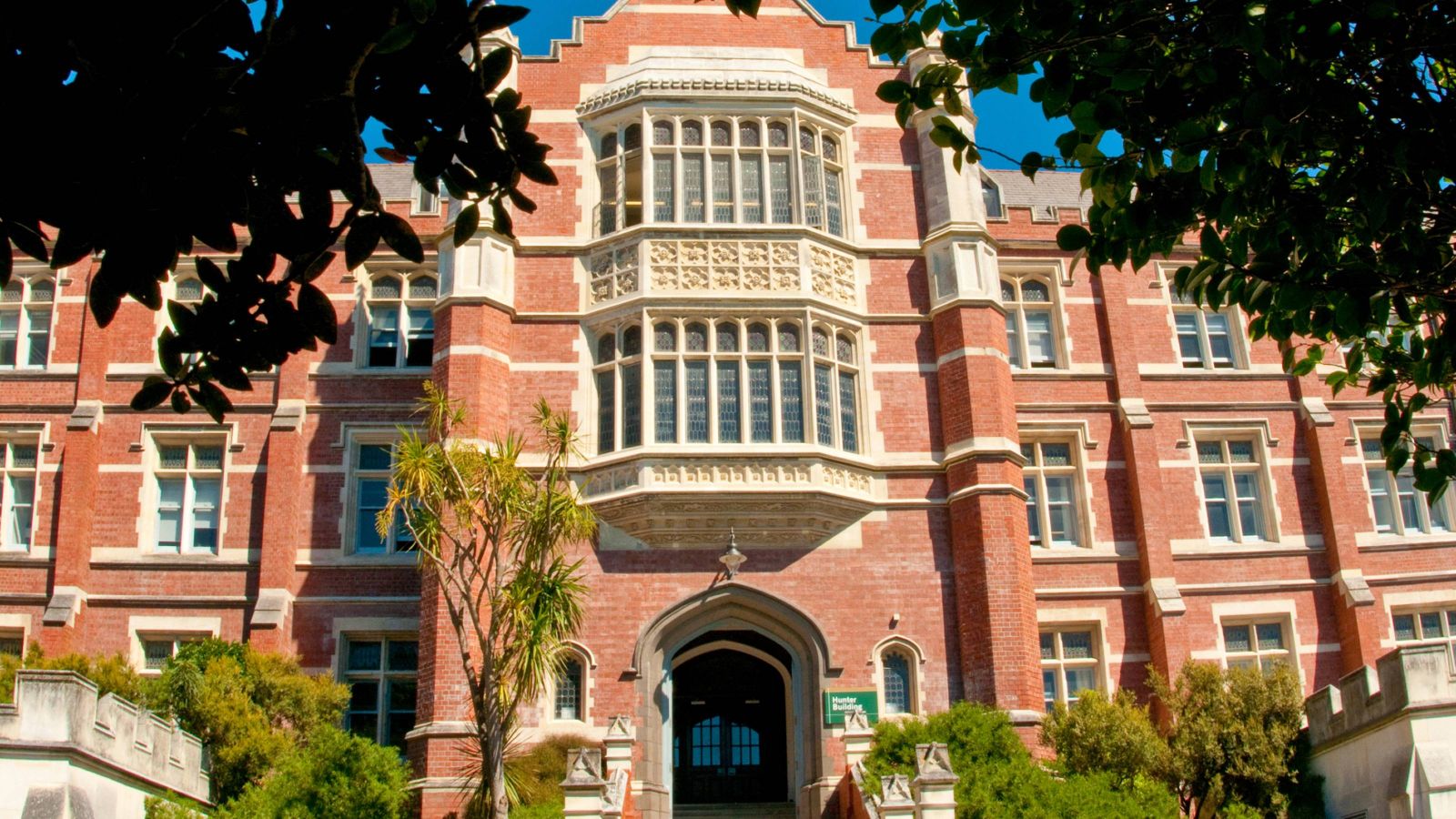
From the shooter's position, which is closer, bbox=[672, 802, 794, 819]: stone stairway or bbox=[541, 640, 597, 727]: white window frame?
bbox=[541, 640, 597, 727]: white window frame

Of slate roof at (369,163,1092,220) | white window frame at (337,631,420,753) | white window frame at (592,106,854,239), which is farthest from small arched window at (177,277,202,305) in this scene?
white window frame at (592,106,854,239)

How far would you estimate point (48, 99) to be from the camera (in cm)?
513

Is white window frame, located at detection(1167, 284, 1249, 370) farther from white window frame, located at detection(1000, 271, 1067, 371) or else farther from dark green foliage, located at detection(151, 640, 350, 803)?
dark green foliage, located at detection(151, 640, 350, 803)

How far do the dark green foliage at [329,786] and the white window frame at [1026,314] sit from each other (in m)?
13.4

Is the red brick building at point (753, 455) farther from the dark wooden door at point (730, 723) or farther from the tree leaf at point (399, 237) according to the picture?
the tree leaf at point (399, 237)

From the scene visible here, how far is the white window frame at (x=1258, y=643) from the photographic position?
82.7ft

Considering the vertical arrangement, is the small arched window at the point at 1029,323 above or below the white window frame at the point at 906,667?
above

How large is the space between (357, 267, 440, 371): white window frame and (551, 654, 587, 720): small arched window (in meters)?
6.60

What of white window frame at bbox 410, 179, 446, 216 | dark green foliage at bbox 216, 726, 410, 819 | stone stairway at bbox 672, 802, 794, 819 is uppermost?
white window frame at bbox 410, 179, 446, 216

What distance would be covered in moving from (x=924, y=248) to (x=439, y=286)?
320 inches

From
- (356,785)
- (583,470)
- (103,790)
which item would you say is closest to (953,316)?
(583,470)

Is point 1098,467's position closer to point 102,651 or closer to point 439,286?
point 439,286

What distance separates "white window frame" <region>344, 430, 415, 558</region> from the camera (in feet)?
80.4

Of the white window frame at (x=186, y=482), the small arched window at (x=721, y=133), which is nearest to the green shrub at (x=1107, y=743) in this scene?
the small arched window at (x=721, y=133)
